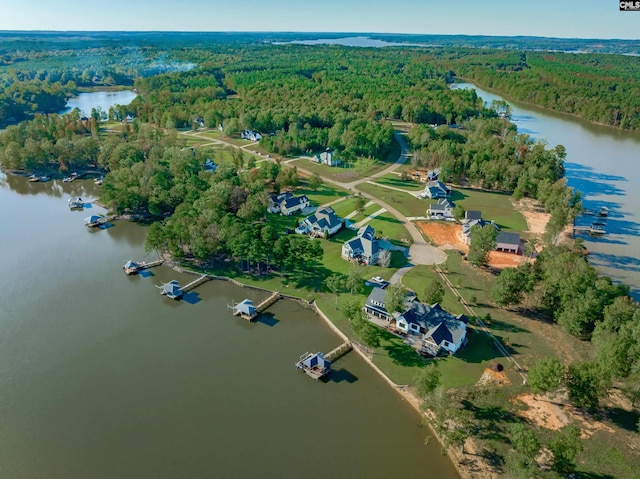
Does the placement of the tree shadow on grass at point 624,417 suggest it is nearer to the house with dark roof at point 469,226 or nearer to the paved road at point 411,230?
the paved road at point 411,230

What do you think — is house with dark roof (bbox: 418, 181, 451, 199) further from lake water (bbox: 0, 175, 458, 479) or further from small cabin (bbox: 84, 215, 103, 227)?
small cabin (bbox: 84, 215, 103, 227)

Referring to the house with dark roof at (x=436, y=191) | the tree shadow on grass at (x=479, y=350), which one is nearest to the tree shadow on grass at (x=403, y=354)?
the tree shadow on grass at (x=479, y=350)

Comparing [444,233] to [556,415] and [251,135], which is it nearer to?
[556,415]

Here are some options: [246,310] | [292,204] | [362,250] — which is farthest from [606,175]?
[246,310]

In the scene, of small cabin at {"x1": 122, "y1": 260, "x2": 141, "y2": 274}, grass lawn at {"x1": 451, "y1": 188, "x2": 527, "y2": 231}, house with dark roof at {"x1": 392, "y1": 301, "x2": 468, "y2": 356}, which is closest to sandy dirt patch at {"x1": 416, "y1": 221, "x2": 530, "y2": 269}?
grass lawn at {"x1": 451, "y1": 188, "x2": 527, "y2": 231}

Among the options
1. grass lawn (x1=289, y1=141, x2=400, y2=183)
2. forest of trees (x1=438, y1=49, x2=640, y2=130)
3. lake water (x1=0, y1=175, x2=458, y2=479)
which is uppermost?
forest of trees (x1=438, y1=49, x2=640, y2=130)
